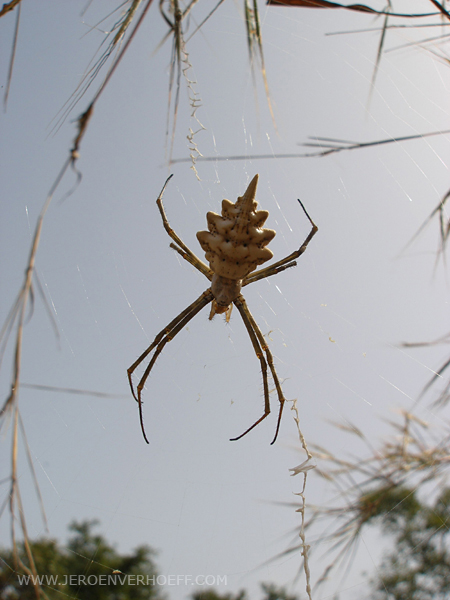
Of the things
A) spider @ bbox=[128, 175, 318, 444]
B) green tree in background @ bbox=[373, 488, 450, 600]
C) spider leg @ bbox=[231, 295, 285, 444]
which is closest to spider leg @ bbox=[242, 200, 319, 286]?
spider @ bbox=[128, 175, 318, 444]

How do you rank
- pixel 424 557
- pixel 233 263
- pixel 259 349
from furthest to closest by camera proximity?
pixel 259 349, pixel 233 263, pixel 424 557

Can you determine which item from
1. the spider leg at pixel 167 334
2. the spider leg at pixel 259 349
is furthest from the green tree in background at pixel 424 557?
the spider leg at pixel 167 334

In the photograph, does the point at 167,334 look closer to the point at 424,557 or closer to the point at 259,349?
the point at 259,349

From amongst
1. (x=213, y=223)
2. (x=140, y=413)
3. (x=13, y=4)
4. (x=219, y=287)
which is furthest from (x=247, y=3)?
(x=140, y=413)

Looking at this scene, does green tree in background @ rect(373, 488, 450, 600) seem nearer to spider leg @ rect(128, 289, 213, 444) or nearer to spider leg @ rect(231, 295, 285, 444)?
spider leg @ rect(231, 295, 285, 444)

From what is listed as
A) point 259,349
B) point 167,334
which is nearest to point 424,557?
point 259,349

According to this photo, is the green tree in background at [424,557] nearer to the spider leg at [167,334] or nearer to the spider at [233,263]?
the spider at [233,263]

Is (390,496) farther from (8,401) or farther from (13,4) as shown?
(13,4)
